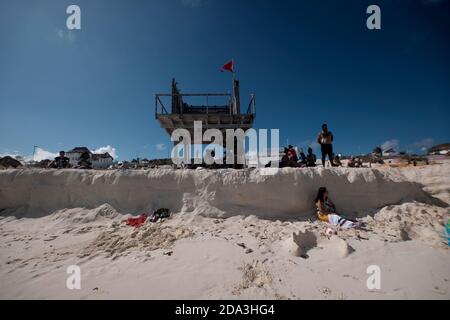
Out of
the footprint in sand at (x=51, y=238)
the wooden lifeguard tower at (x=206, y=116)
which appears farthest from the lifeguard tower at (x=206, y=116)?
the footprint in sand at (x=51, y=238)

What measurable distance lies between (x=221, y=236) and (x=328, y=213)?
3.01 meters

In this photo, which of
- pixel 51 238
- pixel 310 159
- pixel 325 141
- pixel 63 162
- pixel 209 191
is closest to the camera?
pixel 51 238

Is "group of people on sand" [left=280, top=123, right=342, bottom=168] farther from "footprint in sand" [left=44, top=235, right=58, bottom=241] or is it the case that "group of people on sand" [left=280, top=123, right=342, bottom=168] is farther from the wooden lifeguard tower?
"footprint in sand" [left=44, top=235, right=58, bottom=241]

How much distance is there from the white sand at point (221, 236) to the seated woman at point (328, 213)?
0.25m

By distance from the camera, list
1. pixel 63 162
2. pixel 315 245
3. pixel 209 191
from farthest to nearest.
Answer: pixel 63 162 → pixel 209 191 → pixel 315 245

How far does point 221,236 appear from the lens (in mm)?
4438

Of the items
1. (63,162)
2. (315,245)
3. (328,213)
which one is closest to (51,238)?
(63,162)

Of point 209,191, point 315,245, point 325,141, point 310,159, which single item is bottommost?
point 315,245

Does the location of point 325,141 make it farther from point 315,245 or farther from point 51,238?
point 51,238

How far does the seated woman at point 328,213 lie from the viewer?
15.3 feet

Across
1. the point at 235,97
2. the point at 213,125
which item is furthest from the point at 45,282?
the point at 235,97

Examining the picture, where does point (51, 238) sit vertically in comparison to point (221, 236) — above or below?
below

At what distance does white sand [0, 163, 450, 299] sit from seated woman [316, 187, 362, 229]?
25 centimetres
